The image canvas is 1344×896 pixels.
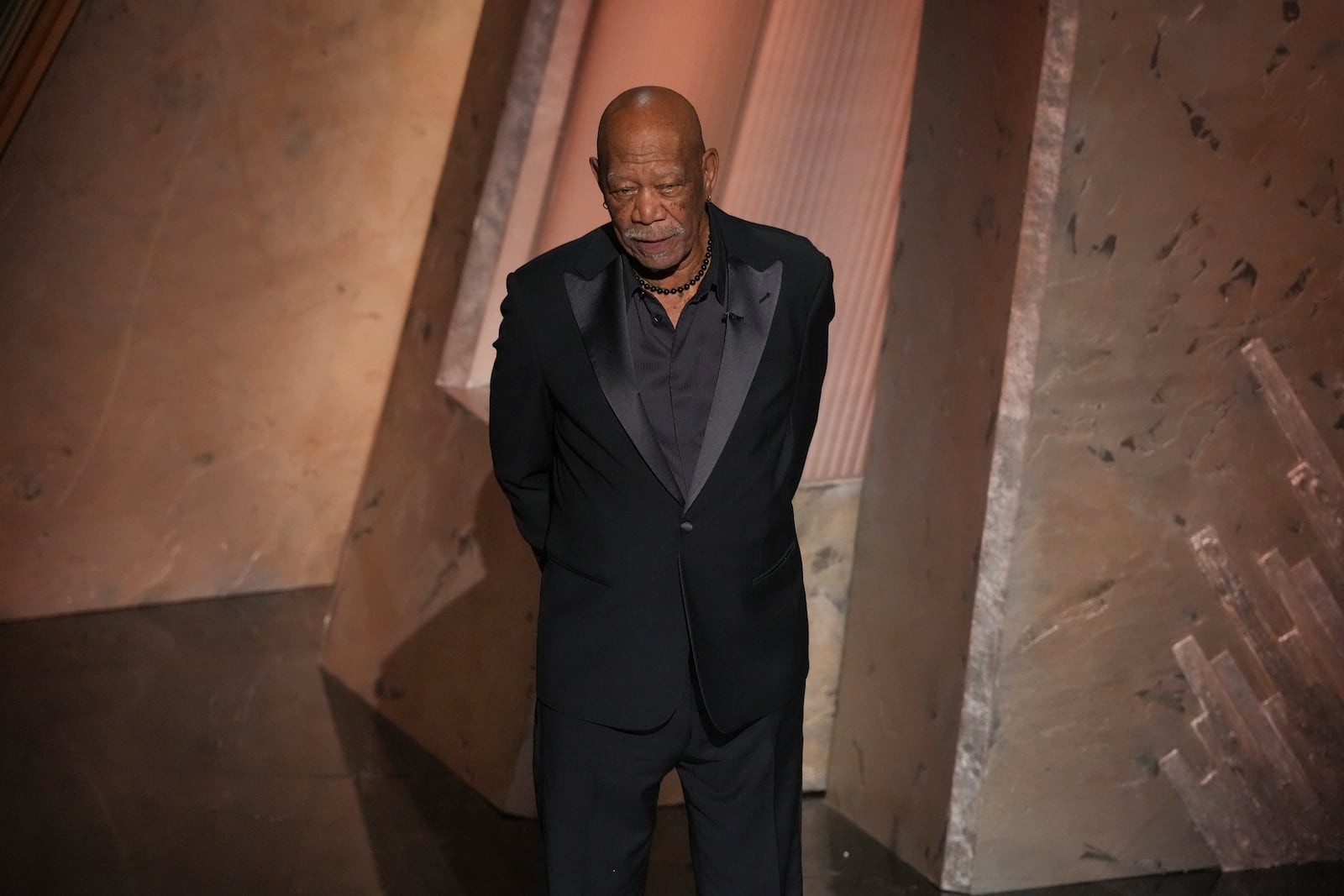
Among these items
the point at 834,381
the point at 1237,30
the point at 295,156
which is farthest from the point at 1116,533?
the point at 295,156

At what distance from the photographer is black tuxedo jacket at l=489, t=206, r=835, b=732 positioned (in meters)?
2.25

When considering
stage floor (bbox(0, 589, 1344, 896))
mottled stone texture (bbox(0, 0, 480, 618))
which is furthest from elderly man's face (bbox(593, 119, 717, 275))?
mottled stone texture (bbox(0, 0, 480, 618))

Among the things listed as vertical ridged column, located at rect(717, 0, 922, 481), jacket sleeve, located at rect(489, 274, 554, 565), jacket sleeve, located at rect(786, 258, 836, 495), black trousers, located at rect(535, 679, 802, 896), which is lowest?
black trousers, located at rect(535, 679, 802, 896)

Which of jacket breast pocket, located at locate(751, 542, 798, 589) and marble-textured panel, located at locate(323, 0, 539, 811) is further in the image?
marble-textured panel, located at locate(323, 0, 539, 811)

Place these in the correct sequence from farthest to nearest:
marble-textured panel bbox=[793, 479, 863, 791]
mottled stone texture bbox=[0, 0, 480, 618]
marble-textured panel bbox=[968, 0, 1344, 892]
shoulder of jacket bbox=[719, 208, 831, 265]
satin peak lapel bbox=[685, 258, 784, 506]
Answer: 1. mottled stone texture bbox=[0, 0, 480, 618]
2. marble-textured panel bbox=[793, 479, 863, 791]
3. marble-textured panel bbox=[968, 0, 1344, 892]
4. shoulder of jacket bbox=[719, 208, 831, 265]
5. satin peak lapel bbox=[685, 258, 784, 506]

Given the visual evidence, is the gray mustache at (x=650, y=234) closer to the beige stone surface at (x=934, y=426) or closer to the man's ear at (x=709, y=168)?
the man's ear at (x=709, y=168)

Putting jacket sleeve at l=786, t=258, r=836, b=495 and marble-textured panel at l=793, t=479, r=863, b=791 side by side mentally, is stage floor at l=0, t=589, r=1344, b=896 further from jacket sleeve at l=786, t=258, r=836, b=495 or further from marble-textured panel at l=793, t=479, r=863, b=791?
jacket sleeve at l=786, t=258, r=836, b=495

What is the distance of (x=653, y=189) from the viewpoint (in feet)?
7.02

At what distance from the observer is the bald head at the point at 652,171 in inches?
83.7

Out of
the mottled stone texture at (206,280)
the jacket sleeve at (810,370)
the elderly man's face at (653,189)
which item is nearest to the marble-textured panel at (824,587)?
the jacket sleeve at (810,370)

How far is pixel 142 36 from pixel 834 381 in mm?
2211

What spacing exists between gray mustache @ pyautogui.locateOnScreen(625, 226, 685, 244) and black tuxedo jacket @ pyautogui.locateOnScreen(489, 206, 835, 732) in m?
0.11

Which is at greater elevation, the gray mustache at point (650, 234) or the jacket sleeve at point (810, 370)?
the gray mustache at point (650, 234)

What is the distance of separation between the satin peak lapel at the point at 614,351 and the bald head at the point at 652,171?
0.25ft
